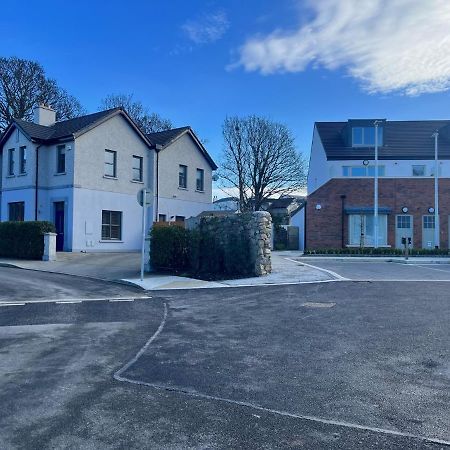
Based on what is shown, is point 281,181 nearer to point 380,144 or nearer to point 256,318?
point 380,144

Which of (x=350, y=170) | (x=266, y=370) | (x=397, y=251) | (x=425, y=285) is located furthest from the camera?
(x=350, y=170)

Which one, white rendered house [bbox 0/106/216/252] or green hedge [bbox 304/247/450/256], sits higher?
white rendered house [bbox 0/106/216/252]

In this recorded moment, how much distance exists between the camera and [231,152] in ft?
146

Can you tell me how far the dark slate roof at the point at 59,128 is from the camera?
84.4ft

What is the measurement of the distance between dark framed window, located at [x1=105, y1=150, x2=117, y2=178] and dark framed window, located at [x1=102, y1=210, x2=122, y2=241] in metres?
2.26

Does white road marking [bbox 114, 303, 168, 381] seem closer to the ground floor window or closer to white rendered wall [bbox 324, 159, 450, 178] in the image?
the ground floor window

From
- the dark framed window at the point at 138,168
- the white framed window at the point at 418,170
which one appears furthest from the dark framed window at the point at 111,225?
the white framed window at the point at 418,170

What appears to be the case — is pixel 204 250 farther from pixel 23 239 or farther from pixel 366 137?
pixel 366 137

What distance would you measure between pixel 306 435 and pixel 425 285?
10.8 m

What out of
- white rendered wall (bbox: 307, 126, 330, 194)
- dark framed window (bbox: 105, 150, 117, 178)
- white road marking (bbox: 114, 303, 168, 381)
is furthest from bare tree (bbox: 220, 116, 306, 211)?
white road marking (bbox: 114, 303, 168, 381)

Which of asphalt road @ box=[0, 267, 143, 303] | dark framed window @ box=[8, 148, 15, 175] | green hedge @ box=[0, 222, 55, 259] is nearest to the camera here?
asphalt road @ box=[0, 267, 143, 303]

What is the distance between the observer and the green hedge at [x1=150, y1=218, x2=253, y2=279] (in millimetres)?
15945

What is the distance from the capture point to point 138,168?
2930 centimetres

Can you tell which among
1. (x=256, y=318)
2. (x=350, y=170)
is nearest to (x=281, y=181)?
(x=350, y=170)
